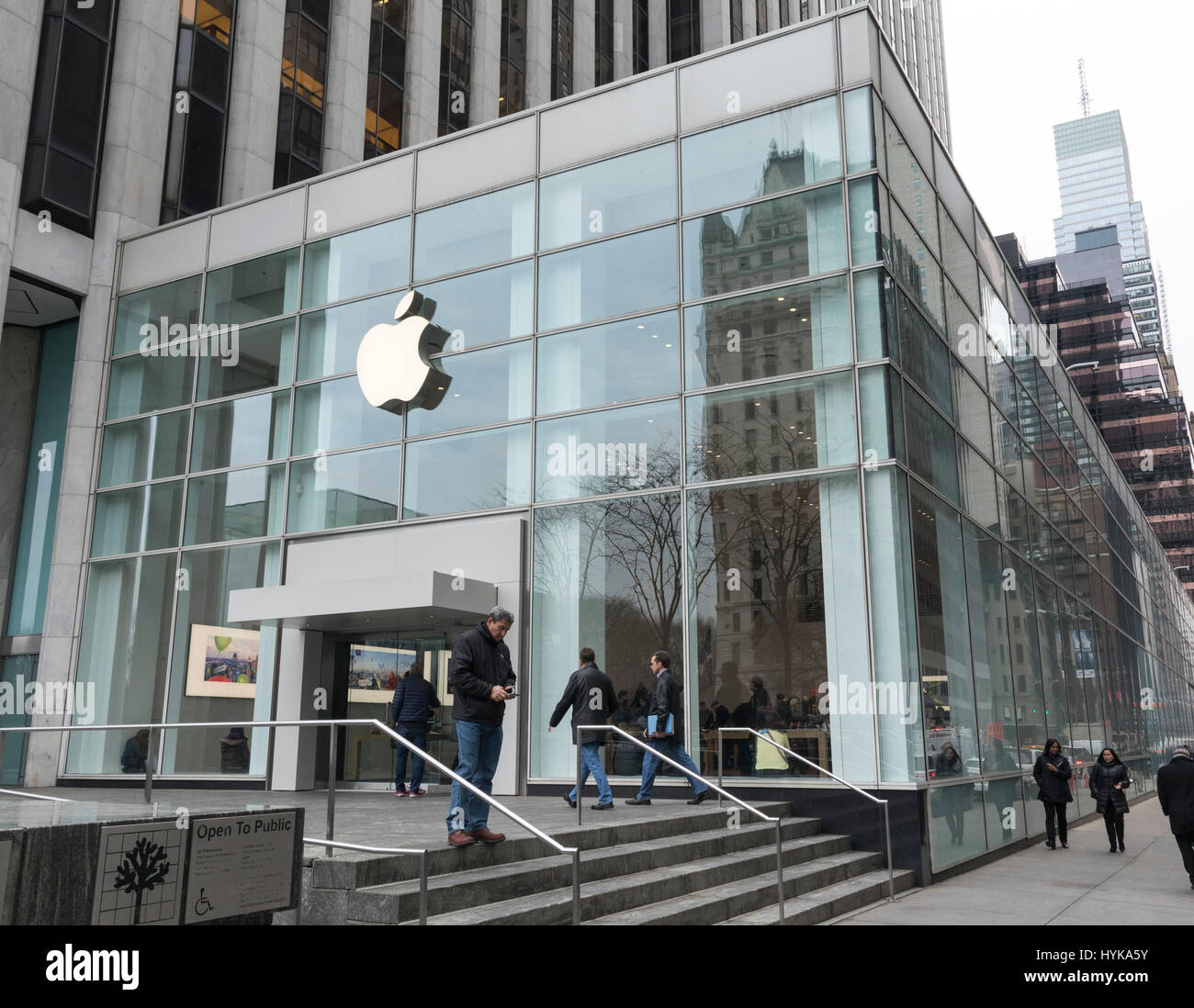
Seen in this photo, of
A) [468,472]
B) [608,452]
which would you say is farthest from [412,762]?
[608,452]

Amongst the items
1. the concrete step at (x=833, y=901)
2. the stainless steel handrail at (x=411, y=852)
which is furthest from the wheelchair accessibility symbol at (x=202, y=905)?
the concrete step at (x=833, y=901)

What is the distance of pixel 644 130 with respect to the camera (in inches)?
617

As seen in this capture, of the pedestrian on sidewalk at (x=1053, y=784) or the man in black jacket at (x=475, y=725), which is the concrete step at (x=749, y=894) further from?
the pedestrian on sidewalk at (x=1053, y=784)

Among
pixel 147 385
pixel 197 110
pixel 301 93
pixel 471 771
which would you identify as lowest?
pixel 471 771

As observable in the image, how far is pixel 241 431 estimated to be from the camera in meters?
18.2

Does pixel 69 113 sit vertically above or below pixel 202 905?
above

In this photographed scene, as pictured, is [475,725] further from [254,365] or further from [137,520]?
[137,520]

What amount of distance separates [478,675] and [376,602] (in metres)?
6.15

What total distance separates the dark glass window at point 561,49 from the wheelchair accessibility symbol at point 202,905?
2875cm

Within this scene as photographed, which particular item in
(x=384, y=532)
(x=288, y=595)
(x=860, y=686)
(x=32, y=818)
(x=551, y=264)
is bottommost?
(x=32, y=818)

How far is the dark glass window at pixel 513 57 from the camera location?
2872 cm

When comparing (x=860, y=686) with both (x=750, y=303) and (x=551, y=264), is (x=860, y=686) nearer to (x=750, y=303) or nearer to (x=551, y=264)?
(x=750, y=303)
